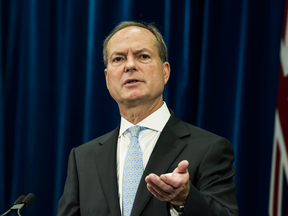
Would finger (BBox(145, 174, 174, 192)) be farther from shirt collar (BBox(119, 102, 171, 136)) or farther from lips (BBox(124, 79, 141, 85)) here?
lips (BBox(124, 79, 141, 85))

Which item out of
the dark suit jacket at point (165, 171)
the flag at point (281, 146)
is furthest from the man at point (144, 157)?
the flag at point (281, 146)

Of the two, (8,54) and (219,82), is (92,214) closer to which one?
(219,82)

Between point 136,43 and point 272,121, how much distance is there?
988 mm

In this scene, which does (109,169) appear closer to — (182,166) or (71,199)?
(71,199)

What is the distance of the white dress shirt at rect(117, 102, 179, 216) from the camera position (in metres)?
1.49

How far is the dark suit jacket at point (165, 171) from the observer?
4.10 ft

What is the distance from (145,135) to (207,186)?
0.41m

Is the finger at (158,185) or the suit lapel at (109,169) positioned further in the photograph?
the suit lapel at (109,169)

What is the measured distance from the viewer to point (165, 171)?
53.4 inches

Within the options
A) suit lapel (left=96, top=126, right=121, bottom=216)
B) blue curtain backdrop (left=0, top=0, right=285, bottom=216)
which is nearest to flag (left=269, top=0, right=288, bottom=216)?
blue curtain backdrop (left=0, top=0, right=285, bottom=216)

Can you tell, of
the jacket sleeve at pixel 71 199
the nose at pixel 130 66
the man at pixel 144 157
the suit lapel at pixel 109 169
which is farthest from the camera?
the nose at pixel 130 66

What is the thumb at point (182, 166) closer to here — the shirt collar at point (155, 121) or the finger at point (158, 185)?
the finger at point (158, 185)

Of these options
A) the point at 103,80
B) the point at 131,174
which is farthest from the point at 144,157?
the point at 103,80

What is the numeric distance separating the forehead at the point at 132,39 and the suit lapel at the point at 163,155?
17.0 inches
